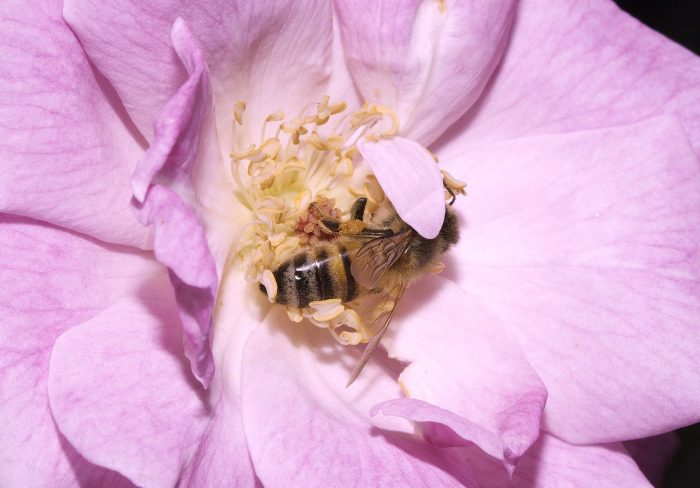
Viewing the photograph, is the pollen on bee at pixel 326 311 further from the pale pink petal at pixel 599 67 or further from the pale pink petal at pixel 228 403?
the pale pink petal at pixel 599 67

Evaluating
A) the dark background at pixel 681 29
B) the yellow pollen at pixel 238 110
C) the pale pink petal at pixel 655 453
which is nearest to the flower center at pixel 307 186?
the yellow pollen at pixel 238 110

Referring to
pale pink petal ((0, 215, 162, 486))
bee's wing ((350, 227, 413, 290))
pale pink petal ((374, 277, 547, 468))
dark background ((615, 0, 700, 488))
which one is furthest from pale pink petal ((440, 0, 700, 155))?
pale pink petal ((0, 215, 162, 486))

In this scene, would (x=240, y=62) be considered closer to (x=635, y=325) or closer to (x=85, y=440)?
(x=85, y=440)

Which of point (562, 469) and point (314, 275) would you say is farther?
point (562, 469)

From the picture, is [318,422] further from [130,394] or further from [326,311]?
[130,394]

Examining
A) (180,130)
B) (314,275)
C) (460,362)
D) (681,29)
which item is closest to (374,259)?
(314,275)
